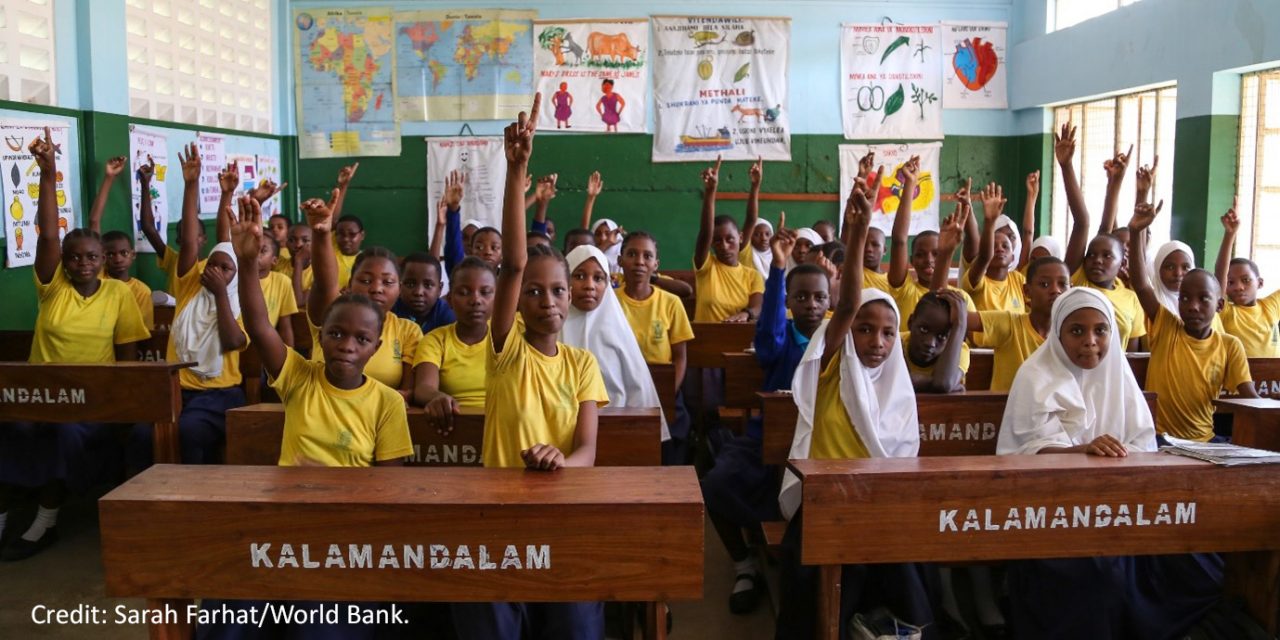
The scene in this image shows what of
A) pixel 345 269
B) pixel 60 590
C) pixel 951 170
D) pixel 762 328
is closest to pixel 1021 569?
pixel 762 328

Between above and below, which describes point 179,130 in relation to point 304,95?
below

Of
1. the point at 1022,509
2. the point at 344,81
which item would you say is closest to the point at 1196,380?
the point at 1022,509

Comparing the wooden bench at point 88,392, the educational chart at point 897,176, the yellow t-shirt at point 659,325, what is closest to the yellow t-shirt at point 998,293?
the yellow t-shirt at point 659,325

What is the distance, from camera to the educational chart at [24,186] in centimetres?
486

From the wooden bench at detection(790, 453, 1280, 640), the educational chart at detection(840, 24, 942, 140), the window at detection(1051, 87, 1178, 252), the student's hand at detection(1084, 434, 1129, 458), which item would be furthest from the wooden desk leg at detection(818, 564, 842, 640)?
the educational chart at detection(840, 24, 942, 140)

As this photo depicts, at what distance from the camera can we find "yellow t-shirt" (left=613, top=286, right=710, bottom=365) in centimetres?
414

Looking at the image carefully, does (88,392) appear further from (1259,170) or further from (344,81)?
(1259,170)

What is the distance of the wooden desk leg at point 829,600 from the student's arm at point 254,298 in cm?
157

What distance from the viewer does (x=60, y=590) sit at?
11.0 feet

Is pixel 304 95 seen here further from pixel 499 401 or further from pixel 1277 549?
pixel 1277 549

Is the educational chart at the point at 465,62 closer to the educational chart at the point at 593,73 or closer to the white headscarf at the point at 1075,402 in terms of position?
the educational chart at the point at 593,73

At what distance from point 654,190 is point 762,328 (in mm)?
5275

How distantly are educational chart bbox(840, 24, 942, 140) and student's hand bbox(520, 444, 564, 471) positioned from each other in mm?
7052

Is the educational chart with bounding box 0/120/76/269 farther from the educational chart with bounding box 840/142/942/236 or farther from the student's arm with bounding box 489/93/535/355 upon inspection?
the educational chart with bounding box 840/142/942/236
